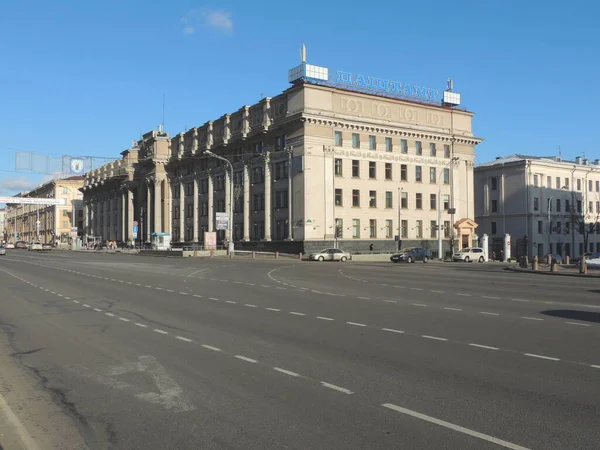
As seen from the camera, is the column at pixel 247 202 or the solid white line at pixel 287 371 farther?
the column at pixel 247 202

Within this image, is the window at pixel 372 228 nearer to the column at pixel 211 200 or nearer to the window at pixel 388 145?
the window at pixel 388 145

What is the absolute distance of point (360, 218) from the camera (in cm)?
6550

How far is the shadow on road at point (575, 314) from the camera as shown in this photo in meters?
13.5

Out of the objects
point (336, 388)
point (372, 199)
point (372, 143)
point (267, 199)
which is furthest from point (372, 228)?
point (336, 388)

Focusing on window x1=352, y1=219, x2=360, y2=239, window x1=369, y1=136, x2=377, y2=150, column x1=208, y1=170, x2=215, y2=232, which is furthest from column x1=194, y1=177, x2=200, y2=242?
window x1=369, y1=136, x2=377, y2=150

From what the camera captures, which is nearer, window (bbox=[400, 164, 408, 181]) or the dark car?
the dark car

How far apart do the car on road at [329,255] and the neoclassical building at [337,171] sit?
4398 millimetres

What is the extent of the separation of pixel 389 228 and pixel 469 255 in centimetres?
1043

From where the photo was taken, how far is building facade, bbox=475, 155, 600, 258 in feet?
269

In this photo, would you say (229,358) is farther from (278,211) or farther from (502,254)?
(502,254)

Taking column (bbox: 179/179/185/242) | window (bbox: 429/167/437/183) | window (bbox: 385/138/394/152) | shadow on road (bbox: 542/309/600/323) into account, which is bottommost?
shadow on road (bbox: 542/309/600/323)

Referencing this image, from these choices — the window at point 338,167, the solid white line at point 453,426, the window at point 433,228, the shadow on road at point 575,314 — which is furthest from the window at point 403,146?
the solid white line at point 453,426

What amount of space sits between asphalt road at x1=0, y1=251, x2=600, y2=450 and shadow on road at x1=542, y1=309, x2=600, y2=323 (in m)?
0.03

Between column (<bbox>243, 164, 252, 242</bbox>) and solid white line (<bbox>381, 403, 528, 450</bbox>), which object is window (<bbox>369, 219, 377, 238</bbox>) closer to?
column (<bbox>243, 164, 252, 242</bbox>)
